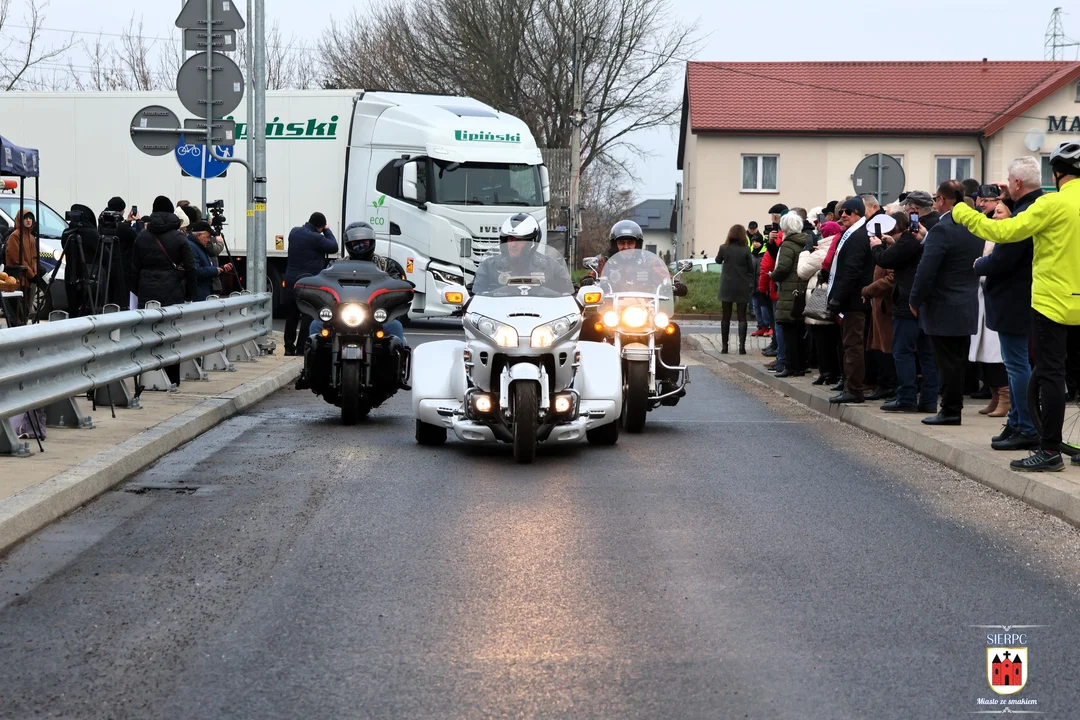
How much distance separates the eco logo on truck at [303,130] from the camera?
24906mm

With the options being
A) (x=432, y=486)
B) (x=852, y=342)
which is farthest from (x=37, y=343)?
(x=852, y=342)

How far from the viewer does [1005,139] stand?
48.9m

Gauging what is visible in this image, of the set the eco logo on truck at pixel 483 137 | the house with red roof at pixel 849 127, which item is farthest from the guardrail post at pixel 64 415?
the house with red roof at pixel 849 127

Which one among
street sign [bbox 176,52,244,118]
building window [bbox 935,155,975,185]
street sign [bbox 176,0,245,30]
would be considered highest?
building window [bbox 935,155,975,185]

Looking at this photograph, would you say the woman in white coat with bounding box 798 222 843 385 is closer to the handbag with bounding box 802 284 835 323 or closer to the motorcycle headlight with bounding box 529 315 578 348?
the handbag with bounding box 802 284 835 323

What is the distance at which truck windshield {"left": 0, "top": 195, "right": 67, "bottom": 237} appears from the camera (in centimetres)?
2227

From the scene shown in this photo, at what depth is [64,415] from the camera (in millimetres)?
10023

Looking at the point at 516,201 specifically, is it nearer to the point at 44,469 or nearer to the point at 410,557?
the point at 44,469

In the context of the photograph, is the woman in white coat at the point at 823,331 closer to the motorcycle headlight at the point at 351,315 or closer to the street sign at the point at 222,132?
the motorcycle headlight at the point at 351,315

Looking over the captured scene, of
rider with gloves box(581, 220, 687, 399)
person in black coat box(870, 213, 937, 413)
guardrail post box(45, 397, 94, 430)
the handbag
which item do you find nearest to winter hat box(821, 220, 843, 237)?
the handbag

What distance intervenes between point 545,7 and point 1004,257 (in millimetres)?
45522

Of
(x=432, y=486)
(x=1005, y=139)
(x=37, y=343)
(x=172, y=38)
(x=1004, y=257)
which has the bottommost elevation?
(x=432, y=486)

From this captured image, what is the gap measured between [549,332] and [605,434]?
1.29 metres

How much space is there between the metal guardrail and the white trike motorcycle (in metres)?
2.17
